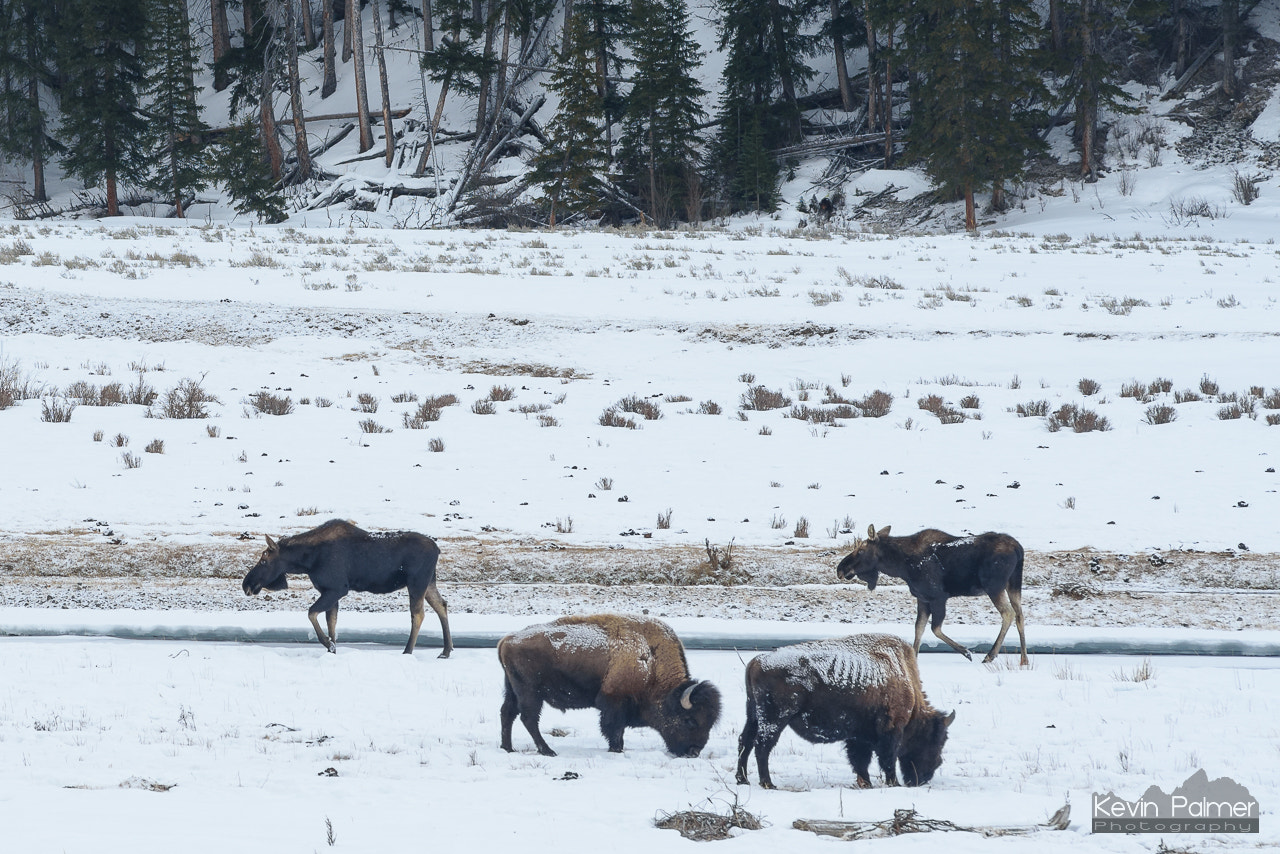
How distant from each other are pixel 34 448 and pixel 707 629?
34.0 ft

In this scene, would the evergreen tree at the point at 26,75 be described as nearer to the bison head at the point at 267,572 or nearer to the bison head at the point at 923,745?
the bison head at the point at 267,572

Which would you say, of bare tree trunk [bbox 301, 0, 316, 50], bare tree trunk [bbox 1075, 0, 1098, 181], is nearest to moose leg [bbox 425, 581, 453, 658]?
bare tree trunk [bbox 1075, 0, 1098, 181]

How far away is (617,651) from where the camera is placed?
18.0 ft

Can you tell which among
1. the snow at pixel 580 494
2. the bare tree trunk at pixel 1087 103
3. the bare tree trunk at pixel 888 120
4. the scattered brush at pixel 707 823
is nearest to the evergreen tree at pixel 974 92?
the bare tree trunk at pixel 1087 103

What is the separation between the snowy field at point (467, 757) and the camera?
429 centimetres

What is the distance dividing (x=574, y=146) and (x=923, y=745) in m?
46.0

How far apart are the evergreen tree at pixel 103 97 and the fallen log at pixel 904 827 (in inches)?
2167

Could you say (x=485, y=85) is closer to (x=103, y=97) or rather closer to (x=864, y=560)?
(x=103, y=97)

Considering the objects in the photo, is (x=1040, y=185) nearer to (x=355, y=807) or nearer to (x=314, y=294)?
(x=314, y=294)

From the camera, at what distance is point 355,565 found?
7.32 metres

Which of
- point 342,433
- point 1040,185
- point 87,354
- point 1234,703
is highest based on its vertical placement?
point 1040,185

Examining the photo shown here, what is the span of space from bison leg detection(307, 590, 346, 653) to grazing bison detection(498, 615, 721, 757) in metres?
2.30

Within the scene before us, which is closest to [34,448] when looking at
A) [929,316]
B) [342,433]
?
[342,433]

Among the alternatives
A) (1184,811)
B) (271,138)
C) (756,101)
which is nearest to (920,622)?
(1184,811)
